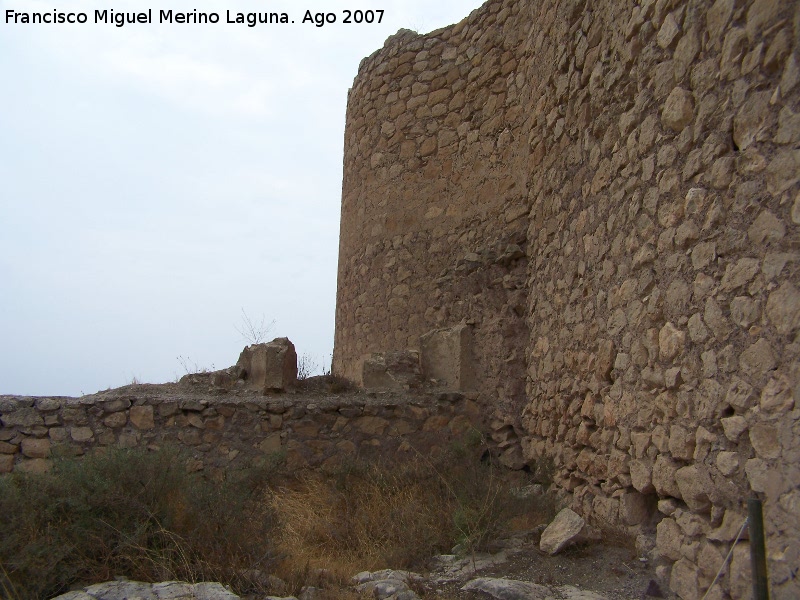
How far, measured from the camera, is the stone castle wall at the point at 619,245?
2650 millimetres

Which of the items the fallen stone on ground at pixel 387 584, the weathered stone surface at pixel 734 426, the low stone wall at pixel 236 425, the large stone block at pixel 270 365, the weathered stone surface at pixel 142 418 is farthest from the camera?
the large stone block at pixel 270 365

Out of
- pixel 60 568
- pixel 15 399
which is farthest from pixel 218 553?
pixel 15 399

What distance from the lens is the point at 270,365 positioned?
6.24m

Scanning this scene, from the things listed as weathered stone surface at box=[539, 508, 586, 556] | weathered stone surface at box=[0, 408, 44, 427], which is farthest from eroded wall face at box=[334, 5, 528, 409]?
weathered stone surface at box=[0, 408, 44, 427]

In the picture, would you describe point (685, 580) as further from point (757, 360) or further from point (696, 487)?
point (757, 360)

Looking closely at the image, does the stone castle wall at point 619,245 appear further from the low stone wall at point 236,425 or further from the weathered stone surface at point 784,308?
the low stone wall at point 236,425

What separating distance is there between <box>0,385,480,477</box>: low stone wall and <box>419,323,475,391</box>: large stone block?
20 cm

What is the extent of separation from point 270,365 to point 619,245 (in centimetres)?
343

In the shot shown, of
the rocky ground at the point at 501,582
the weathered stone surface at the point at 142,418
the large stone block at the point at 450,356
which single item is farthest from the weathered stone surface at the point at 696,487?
the weathered stone surface at the point at 142,418

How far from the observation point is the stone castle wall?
2.65 m

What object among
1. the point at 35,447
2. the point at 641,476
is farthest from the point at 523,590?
the point at 35,447

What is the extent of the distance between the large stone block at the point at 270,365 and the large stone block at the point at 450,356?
1.23m

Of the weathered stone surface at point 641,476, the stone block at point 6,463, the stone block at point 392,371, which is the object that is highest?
the stone block at point 392,371

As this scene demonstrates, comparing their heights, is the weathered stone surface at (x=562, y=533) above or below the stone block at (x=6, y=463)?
below
